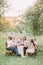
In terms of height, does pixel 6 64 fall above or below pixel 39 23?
below

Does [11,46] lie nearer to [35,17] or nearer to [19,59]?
[19,59]

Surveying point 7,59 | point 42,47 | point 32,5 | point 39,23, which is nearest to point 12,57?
point 7,59

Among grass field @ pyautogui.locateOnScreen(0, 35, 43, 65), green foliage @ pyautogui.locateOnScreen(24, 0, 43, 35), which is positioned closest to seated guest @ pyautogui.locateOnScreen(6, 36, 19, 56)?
grass field @ pyautogui.locateOnScreen(0, 35, 43, 65)

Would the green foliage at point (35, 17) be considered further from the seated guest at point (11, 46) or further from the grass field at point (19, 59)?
the seated guest at point (11, 46)

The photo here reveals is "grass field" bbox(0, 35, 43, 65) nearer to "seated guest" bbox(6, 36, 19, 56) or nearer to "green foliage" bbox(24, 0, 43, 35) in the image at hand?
"seated guest" bbox(6, 36, 19, 56)

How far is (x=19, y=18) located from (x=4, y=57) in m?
0.69

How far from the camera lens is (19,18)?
10.3ft

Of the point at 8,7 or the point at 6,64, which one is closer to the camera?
the point at 6,64

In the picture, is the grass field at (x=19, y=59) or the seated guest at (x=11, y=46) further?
the seated guest at (x=11, y=46)

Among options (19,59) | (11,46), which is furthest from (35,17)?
(19,59)

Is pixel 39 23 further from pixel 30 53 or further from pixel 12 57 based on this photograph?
pixel 12 57

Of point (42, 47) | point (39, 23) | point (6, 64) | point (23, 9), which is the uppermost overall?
point (23, 9)

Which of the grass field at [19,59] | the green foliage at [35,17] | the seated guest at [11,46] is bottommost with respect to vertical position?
the grass field at [19,59]

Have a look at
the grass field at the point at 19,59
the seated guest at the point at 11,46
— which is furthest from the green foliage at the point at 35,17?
the seated guest at the point at 11,46
